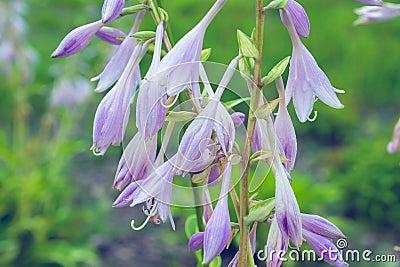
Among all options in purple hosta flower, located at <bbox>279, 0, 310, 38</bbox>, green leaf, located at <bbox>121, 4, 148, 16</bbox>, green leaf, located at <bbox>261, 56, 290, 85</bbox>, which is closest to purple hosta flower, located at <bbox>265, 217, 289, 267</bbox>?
green leaf, located at <bbox>261, 56, 290, 85</bbox>

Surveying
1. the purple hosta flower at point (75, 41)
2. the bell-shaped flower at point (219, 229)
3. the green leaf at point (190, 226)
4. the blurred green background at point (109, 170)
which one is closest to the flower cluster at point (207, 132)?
the bell-shaped flower at point (219, 229)

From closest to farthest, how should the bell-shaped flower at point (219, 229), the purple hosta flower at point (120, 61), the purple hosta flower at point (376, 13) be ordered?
1. the bell-shaped flower at point (219, 229)
2. the purple hosta flower at point (120, 61)
3. the purple hosta flower at point (376, 13)

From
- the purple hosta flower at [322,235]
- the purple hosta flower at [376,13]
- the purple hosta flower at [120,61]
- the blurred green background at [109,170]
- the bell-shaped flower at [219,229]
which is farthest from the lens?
the blurred green background at [109,170]

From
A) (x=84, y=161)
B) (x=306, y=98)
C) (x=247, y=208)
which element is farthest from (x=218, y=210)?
(x=84, y=161)

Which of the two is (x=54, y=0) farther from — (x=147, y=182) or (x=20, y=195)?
(x=147, y=182)

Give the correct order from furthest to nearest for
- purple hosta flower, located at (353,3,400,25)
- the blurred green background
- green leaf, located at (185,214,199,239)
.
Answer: the blurred green background → purple hosta flower, located at (353,3,400,25) → green leaf, located at (185,214,199,239)

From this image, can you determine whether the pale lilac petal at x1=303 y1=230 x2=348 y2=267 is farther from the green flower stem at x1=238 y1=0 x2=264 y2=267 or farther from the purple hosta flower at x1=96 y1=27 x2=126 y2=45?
the purple hosta flower at x1=96 y1=27 x2=126 y2=45

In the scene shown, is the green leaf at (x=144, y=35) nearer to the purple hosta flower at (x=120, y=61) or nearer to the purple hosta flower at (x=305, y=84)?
the purple hosta flower at (x=120, y=61)

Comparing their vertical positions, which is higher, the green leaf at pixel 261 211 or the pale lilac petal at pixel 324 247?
the green leaf at pixel 261 211
